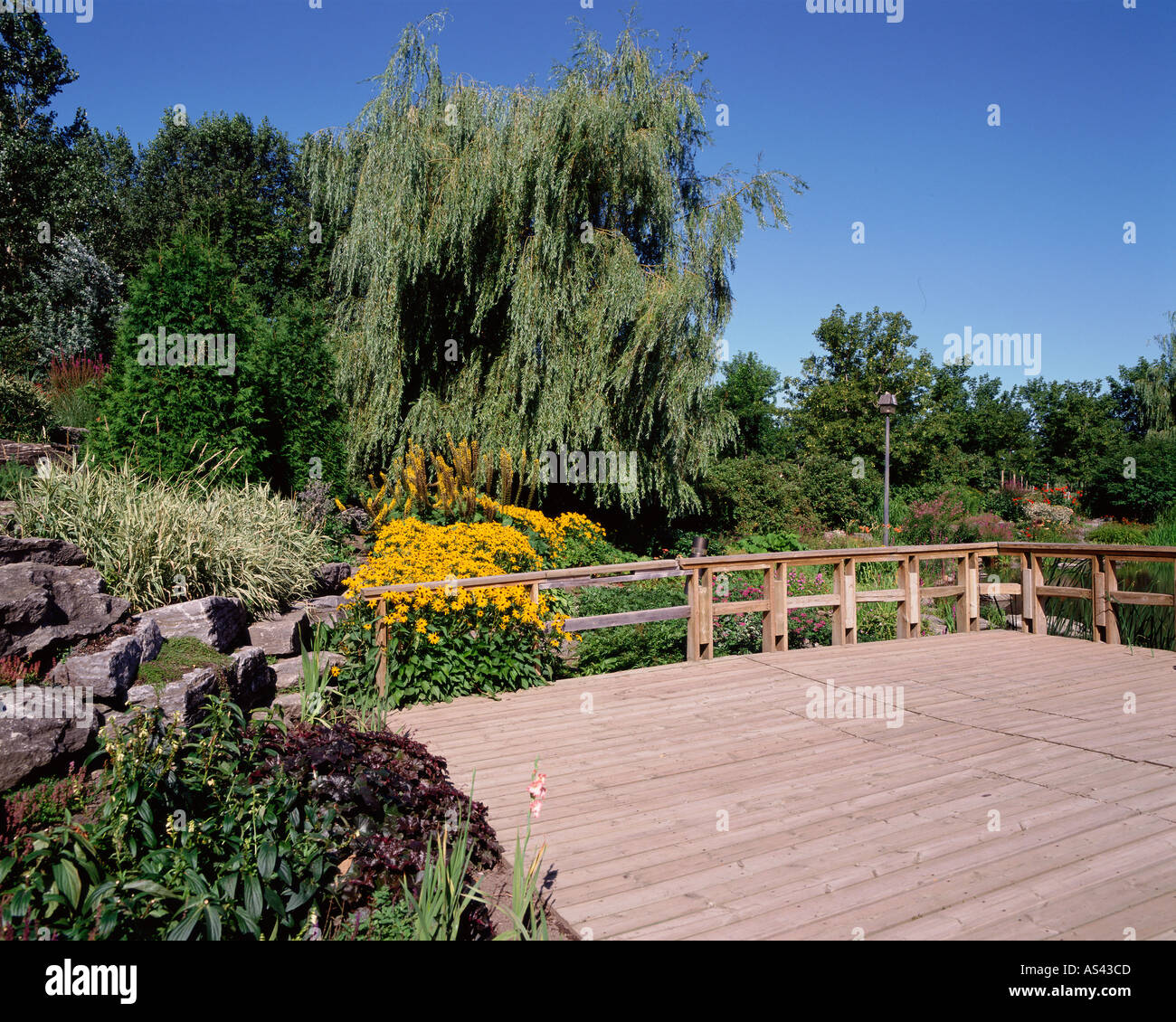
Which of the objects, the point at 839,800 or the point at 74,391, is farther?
the point at 74,391

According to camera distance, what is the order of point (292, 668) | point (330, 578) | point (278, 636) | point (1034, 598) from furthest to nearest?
1. point (1034, 598)
2. point (330, 578)
3. point (278, 636)
4. point (292, 668)

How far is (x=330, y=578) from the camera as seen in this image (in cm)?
690

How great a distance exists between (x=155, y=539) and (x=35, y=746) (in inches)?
89.8

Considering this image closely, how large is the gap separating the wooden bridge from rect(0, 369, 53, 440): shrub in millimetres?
6410

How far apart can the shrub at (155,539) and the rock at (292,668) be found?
1.76ft

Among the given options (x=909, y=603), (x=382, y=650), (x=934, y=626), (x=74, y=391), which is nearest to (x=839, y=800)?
(x=382, y=650)

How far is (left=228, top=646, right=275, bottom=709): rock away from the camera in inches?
180

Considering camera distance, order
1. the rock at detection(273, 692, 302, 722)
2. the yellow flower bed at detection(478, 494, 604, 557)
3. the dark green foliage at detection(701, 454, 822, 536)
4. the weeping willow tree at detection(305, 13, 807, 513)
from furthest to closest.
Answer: the dark green foliage at detection(701, 454, 822, 536) → the weeping willow tree at detection(305, 13, 807, 513) → the yellow flower bed at detection(478, 494, 604, 557) → the rock at detection(273, 692, 302, 722)

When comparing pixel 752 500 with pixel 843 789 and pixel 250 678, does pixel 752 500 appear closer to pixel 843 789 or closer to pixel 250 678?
pixel 843 789

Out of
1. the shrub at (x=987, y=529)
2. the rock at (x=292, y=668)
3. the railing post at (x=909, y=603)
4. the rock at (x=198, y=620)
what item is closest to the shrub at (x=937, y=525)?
the shrub at (x=987, y=529)

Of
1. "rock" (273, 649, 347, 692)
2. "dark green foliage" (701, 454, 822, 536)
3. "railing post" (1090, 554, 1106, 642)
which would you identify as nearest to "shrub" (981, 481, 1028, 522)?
"dark green foliage" (701, 454, 822, 536)

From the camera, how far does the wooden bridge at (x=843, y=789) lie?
9.24ft

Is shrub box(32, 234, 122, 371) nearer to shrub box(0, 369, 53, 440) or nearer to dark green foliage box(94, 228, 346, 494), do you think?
shrub box(0, 369, 53, 440)
